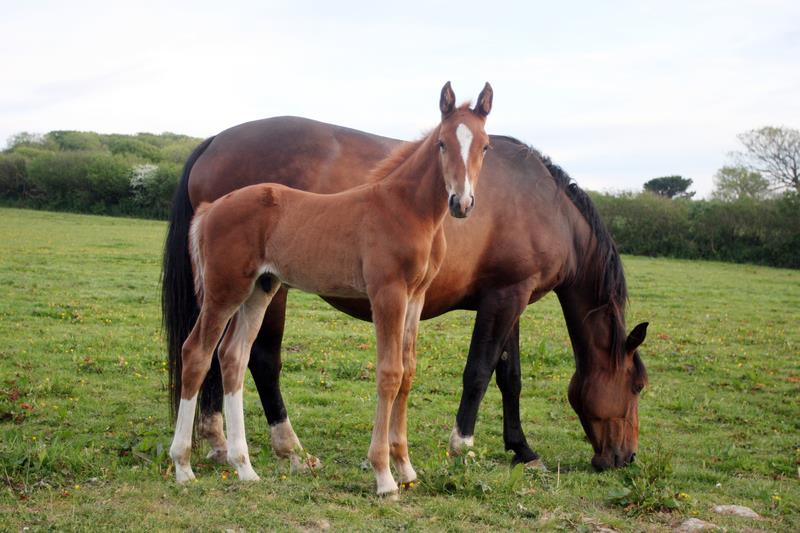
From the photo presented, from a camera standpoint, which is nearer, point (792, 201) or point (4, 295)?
point (4, 295)

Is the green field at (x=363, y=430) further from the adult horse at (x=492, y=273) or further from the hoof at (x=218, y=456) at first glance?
the adult horse at (x=492, y=273)

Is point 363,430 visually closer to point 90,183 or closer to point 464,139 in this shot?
point 464,139

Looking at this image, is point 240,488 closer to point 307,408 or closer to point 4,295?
point 307,408

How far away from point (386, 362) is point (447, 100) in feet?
5.42

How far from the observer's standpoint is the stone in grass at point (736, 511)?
4.86 meters

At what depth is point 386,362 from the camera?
461 centimetres

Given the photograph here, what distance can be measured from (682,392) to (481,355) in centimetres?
417

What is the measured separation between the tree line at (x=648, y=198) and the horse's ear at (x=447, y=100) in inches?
1182

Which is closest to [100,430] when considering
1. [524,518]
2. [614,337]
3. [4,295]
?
[524,518]

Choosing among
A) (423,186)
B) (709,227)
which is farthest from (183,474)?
(709,227)

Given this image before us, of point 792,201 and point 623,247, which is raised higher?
point 792,201

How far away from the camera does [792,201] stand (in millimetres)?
31484

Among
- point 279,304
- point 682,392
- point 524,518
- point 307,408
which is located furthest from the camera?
point 682,392

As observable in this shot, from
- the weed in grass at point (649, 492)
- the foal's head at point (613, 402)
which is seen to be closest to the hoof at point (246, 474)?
the weed in grass at point (649, 492)
